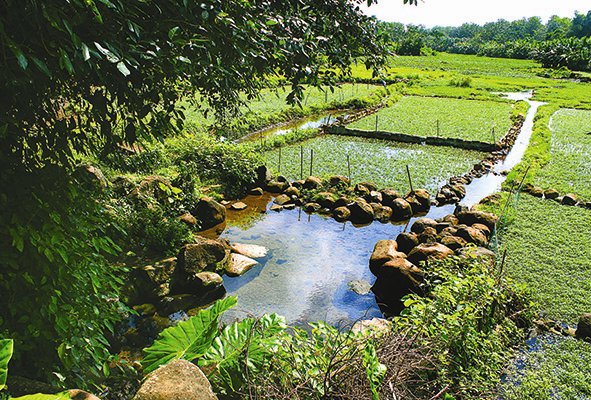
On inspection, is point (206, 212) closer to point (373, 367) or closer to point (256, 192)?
point (256, 192)

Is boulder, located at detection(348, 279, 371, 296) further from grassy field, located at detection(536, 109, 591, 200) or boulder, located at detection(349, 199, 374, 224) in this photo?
grassy field, located at detection(536, 109, 591, 200)

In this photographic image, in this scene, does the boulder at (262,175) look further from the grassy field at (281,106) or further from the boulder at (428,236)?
the boulder at (428,236)

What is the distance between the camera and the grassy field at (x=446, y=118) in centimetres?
2066

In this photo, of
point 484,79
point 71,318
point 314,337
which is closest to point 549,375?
point 314,337

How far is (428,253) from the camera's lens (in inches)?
331

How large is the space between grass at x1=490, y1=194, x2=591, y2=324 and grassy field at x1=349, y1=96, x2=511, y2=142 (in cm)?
884

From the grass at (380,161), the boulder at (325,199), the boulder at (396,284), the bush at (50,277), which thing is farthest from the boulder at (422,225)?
the bush at (50,277)

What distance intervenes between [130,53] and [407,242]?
25.4 feet

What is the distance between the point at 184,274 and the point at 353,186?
261 inches

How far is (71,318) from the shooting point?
3.70 m

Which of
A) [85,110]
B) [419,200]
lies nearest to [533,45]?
[419,200]

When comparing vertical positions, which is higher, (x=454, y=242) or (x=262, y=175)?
(x=262, y=175)

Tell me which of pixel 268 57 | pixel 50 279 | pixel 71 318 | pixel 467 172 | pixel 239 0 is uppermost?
pixel 239 0

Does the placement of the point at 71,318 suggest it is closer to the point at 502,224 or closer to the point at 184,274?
the point at 184,274
